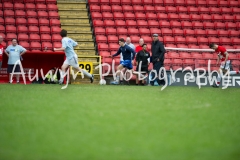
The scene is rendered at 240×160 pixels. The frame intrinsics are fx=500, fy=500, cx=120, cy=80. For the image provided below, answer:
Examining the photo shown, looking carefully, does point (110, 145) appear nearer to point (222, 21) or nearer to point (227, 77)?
point (227, 77)

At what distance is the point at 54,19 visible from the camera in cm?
2388

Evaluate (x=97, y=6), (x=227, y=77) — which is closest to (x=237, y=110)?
(x=227, y=77)

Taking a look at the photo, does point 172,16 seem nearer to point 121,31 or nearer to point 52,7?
point 121,31

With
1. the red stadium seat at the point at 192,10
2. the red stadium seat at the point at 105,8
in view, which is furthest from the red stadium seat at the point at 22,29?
the red stadium seat at the point at 192,10

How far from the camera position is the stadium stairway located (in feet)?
74.0

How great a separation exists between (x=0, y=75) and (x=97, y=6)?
748cm

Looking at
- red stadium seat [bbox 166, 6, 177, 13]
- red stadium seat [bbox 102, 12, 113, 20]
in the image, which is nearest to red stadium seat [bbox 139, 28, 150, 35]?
red stadium seat [bbox 102, 12, 113, 20]

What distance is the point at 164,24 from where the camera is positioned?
24.8 meters

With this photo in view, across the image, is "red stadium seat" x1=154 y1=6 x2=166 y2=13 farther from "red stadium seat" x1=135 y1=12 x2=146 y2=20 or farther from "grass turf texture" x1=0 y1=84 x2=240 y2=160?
"grass turf texture" x1=0 y1=84 x2=240 y2=160

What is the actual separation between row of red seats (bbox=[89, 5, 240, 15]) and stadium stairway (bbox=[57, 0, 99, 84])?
2.51 feet

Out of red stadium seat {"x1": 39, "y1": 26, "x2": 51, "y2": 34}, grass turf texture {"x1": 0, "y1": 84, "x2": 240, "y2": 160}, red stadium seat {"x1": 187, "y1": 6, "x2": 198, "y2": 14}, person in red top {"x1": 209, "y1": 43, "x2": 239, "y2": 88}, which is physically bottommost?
grass turf texture {"x1": 0, "y1": 84, "x2": 240, "y2": 160}

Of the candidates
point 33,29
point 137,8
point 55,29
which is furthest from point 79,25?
point 137,8

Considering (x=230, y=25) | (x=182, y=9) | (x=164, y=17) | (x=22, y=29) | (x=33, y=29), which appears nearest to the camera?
(x=22, y=29)

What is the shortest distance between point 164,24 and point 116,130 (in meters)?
18.8
